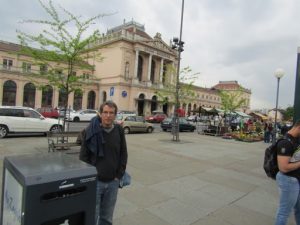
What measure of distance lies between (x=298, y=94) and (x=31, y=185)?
6511mm

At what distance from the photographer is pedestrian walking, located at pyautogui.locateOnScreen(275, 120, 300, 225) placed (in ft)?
10.5

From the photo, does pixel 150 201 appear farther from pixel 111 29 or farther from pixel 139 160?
pixel 111 29

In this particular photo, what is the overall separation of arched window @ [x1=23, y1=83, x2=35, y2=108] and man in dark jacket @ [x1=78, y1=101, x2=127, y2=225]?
1780 inches

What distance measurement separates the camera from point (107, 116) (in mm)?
2906

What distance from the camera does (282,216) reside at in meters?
3.38

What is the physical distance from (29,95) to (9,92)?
3.28 meters

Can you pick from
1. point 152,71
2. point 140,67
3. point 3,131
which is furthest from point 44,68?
point 152,71

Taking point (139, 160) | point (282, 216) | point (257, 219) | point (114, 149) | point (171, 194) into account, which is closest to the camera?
point (114, 149)

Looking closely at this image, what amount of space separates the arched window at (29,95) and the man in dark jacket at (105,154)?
45.2m

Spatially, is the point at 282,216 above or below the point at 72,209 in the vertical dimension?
below

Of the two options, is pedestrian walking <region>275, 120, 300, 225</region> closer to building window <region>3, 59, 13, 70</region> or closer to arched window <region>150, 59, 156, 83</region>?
building window <region>3, 59, 13, 70</region>

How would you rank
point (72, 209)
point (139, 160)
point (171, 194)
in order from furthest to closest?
point (139, 160)
point (171, 194)
point (72, 209)

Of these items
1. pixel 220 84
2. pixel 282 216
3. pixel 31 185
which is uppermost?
pixel 220 84

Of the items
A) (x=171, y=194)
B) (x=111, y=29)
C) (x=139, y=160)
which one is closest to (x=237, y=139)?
(x=139, y=160)
